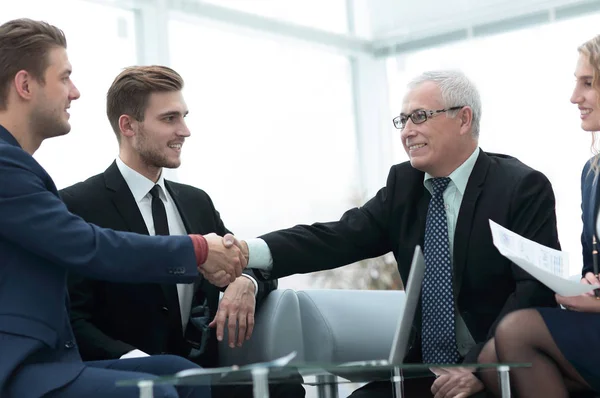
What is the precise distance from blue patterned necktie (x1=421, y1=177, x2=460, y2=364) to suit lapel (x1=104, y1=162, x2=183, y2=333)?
84 cm

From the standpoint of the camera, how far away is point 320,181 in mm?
7234

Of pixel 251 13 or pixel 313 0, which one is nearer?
pixel 251 13

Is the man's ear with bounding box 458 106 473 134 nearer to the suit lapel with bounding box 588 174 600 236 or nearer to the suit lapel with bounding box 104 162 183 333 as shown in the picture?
the suit lapel with bounding box 588 174 600 236

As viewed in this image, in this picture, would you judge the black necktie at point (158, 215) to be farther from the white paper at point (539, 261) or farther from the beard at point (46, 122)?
the white paper at point (539, 261)

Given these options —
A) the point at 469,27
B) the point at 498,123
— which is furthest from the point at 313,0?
the point at 498,123

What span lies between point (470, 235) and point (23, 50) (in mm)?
1533

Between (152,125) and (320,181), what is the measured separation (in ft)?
12.4

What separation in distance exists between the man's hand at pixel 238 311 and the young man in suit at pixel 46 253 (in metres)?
0.41

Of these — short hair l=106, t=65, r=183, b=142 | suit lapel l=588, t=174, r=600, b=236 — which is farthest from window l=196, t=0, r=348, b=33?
suit lapel l=588, t=174, r=600, b=236

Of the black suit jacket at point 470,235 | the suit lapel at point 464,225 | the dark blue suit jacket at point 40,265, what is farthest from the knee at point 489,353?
the dark blue suit jacket at point 40,265

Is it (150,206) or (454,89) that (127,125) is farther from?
(454,89)

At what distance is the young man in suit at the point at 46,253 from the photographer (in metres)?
2.27

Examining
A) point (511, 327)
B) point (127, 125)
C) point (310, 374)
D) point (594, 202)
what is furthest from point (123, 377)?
point (594, 202)

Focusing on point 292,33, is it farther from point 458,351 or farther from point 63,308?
point 63,308
